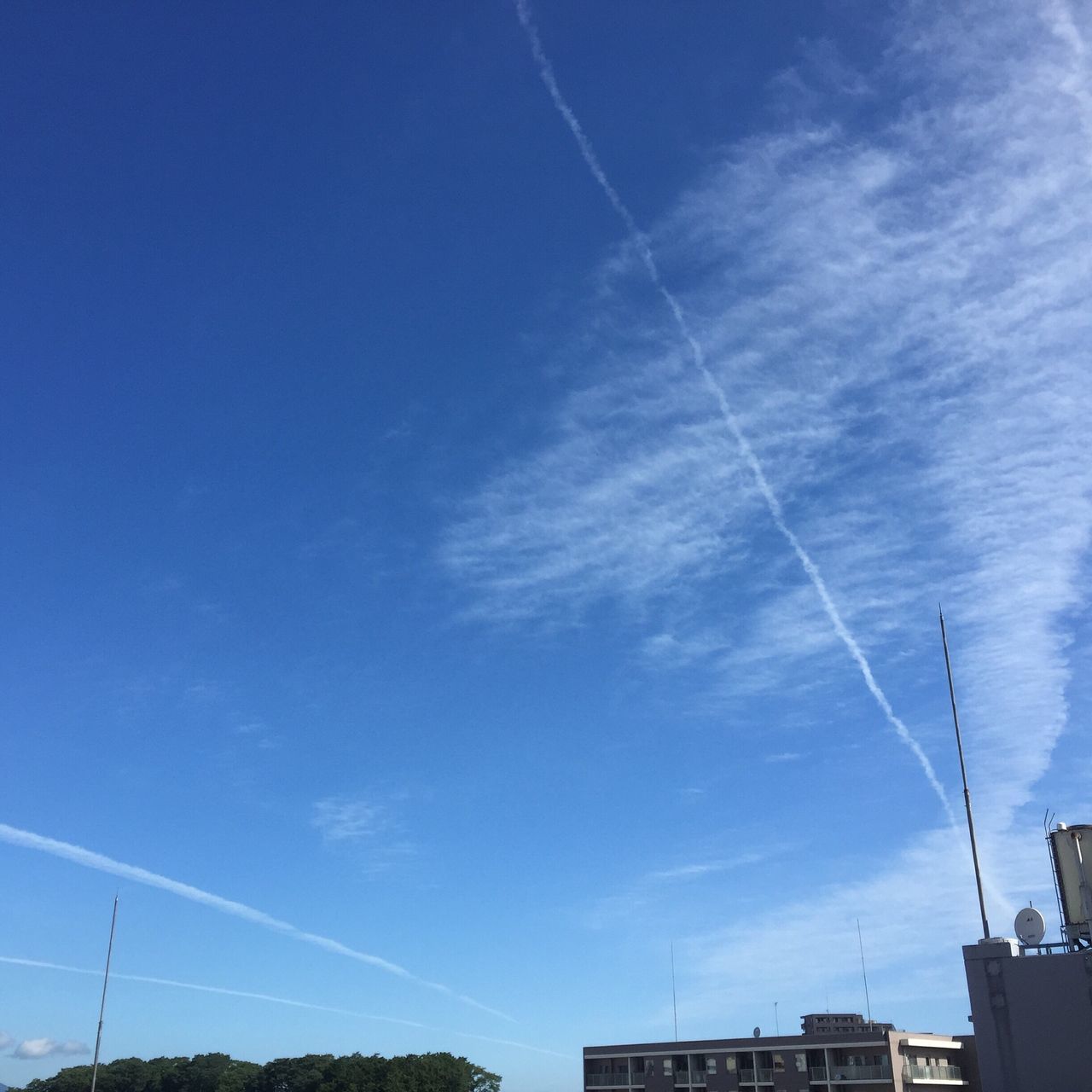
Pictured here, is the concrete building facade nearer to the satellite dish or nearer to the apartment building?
the satellite dish

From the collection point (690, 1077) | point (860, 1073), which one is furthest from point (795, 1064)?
point (690, 1077)

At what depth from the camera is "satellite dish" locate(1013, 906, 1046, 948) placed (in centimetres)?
3522

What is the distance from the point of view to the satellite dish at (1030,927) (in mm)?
35219

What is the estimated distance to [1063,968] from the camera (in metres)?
31.8

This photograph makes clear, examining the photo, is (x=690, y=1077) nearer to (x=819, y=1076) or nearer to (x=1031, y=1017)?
(x=819, y=1076)

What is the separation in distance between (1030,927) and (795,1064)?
90.0 metres

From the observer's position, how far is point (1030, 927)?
3553 centimetres

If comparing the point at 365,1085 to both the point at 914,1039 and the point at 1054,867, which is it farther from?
the point at 1054,867

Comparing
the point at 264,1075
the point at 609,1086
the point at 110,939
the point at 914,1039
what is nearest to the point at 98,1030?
the point at 110,939

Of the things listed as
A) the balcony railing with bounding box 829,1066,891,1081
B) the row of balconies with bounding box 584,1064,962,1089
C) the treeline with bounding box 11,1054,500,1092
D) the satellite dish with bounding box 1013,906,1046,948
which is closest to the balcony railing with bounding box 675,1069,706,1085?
the row of balconies with bounding box 584,1064,962,1089

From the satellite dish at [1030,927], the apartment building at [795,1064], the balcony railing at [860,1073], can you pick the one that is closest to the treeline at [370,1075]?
the apartment building at [795,1064]

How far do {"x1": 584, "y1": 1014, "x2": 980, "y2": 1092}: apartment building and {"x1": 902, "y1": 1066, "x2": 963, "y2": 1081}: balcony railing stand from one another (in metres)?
0.09

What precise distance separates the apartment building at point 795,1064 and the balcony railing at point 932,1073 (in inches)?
3.4

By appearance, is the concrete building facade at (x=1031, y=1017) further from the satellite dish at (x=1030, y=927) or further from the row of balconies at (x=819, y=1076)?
the row of balconies at (x=819, y=1076)
